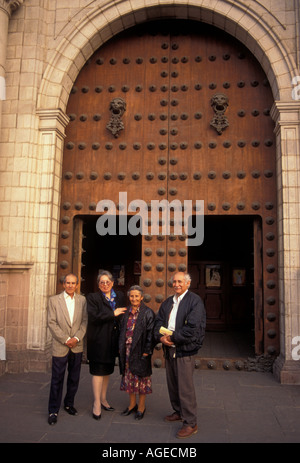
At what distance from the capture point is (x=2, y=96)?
5234 millimetres

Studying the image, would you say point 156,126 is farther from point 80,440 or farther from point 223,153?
point 80,440

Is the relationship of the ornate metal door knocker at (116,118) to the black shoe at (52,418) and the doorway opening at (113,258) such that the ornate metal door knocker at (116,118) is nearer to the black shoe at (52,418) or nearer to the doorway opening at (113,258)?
the doorway opening at (113,258)

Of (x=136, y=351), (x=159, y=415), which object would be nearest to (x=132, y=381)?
(x=136, y=351)

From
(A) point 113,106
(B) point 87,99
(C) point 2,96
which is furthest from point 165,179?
(C) point 2,96

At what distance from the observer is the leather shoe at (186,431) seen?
118 inches

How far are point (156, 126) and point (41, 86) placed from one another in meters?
1.79

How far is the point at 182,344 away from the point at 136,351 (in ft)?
1.58

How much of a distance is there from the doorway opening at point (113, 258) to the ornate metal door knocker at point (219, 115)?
371cm

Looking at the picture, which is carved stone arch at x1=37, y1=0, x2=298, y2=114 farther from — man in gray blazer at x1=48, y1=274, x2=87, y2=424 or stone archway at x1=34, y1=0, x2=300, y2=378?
man in gray blazer at x1=48, y1=274, x2=87, y2=424

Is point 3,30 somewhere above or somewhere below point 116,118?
above

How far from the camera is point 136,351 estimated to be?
11.1 feet

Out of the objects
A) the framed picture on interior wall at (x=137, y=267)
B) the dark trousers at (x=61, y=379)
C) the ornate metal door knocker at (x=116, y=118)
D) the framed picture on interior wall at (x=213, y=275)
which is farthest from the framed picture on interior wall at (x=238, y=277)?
the dark trousers at (x=61, y=379)

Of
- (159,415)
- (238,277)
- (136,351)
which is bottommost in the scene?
(159,415)

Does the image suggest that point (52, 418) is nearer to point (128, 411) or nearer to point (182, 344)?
point (128, 411)
